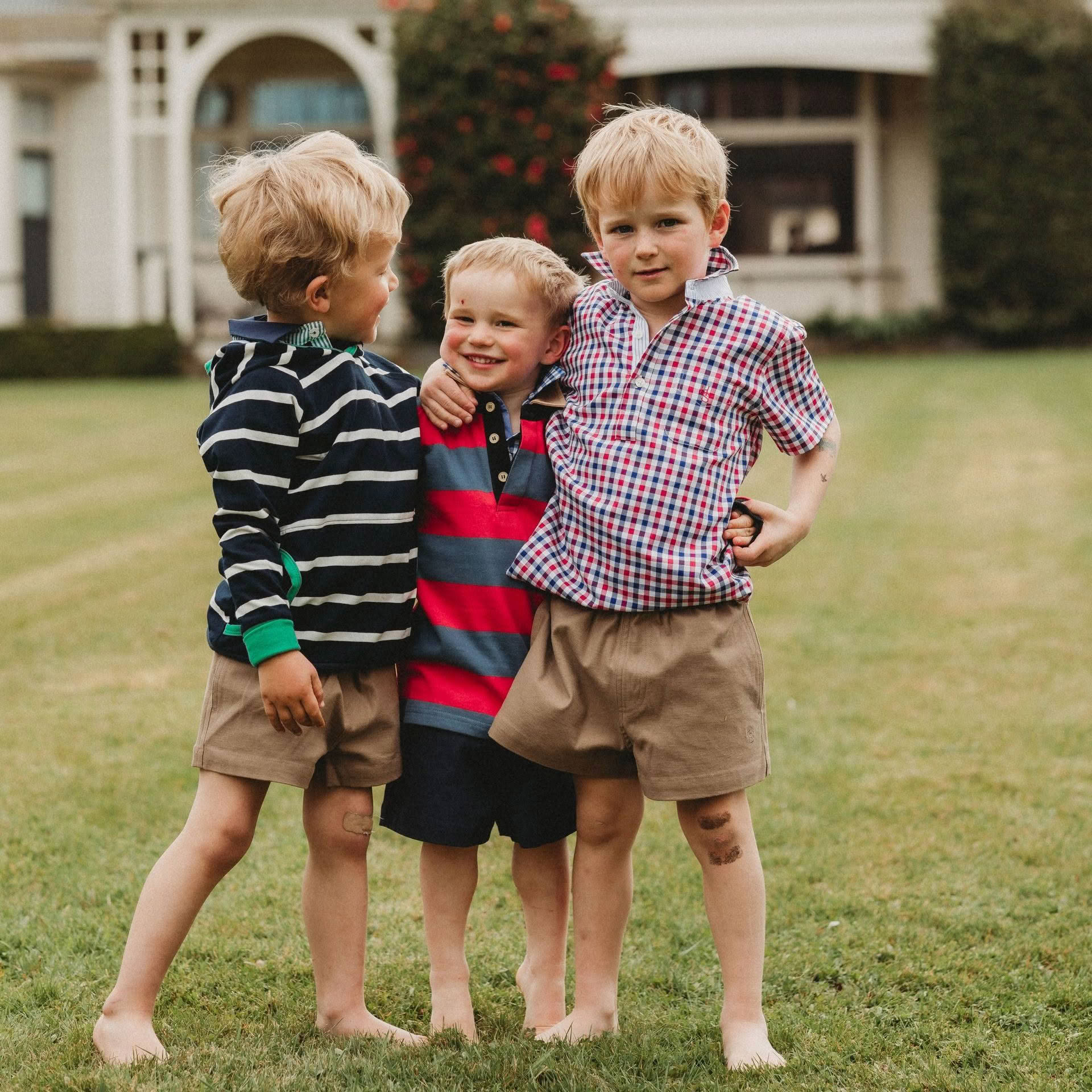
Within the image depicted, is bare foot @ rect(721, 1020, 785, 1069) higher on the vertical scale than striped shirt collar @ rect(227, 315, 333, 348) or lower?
lower

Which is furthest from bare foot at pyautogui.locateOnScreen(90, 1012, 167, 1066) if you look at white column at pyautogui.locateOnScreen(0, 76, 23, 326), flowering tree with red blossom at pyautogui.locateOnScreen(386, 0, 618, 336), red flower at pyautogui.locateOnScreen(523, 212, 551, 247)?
white column at pyautogui.locateOnScreen(0, 76, 23, 326)

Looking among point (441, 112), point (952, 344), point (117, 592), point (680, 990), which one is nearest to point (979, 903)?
point (680, 990)

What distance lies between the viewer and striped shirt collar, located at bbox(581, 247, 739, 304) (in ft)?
8.29

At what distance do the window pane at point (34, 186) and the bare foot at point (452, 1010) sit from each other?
17560 millimetres

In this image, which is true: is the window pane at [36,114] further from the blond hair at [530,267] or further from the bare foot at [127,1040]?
the bare foot at [127,1040]

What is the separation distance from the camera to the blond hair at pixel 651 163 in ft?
8.14

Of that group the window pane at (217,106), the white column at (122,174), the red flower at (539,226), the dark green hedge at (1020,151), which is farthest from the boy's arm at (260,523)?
the window pane at (217,106)

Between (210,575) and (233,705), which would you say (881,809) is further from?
(210,575)

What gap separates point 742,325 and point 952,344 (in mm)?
15742

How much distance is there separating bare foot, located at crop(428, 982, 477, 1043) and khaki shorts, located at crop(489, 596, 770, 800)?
473 mm

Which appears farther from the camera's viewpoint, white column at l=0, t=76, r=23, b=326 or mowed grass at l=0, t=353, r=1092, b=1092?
white column at l=0, t=76, r=23, b=326

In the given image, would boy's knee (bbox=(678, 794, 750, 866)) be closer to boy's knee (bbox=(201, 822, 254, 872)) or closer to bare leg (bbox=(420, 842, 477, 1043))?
bare leg (bbox=(420, 842, 477, 1043))

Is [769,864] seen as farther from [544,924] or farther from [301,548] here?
[301,548]

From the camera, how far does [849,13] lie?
56.9 ft
